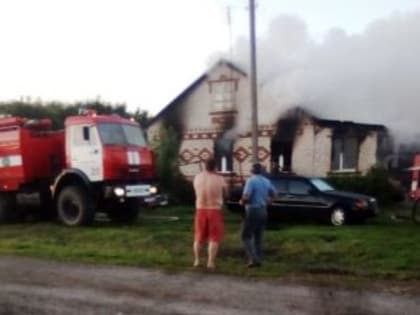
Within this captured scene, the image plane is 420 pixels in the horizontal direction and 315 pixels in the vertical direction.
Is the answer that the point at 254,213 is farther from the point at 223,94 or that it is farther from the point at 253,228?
the point at 223,94

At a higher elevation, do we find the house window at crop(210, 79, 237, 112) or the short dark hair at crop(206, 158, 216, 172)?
the house window at crop(210, 79, 237, 112)

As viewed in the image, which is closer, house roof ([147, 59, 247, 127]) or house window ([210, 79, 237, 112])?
house roof ([147, 59, 247, 127])

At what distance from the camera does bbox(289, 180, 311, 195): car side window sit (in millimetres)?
23248

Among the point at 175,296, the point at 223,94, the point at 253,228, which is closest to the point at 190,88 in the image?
the point at 223,94

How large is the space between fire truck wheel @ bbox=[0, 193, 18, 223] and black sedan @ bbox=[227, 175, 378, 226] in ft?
23.4

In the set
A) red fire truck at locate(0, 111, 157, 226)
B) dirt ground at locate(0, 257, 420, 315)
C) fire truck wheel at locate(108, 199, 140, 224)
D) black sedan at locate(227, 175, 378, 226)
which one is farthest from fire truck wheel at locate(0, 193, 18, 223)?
dirt ground at locate(0, 257, 420, 315)

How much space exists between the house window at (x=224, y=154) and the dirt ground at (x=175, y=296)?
21.8m

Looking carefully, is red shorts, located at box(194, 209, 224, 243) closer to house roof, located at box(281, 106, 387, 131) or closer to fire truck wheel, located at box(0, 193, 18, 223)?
fire truck wheel, located at box(0, 193, 18, 223)

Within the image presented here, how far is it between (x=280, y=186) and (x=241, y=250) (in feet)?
25.6

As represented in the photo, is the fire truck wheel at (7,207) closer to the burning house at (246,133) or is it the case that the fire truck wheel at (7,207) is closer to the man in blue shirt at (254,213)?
the burning house at (246,133)

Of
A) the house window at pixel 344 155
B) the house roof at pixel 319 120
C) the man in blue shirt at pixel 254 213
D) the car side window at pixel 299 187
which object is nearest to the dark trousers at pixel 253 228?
the man in blue shirt at pixel 254 213

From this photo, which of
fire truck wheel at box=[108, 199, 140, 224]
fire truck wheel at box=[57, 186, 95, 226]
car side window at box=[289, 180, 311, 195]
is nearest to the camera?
fire truck wheel at box=[57, 186, 95, 226]

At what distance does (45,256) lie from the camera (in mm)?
15477

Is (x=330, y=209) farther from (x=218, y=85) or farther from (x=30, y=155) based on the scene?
(x=218, y=85)
